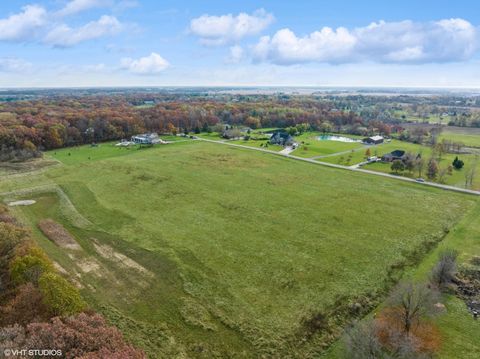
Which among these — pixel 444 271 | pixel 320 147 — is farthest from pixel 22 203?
Result: pixel 320 147

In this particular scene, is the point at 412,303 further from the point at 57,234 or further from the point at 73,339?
the point at 57,234

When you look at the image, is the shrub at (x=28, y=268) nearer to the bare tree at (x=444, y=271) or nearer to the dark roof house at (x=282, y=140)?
the bare tree at (x=444, y=271)

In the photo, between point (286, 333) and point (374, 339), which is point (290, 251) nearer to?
point (286, 333)

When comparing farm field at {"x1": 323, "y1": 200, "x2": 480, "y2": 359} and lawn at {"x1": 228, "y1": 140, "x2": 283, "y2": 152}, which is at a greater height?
lawn at {"x1": 228, "y1": 140, "x2": 283, "y2": 152}

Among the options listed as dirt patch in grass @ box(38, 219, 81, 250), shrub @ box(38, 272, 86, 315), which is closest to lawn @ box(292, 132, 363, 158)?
dirt patch in grass @ box(38, 219, 81, 250)

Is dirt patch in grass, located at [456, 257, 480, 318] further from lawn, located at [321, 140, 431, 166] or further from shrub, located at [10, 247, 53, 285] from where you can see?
lawn, located at [321, 140, 431, 166]

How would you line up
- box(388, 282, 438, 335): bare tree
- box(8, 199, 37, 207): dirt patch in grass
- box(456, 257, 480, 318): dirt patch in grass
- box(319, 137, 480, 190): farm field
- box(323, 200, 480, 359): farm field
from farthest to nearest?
box(319, 137, 480, 190): farm field → box(8, 199, 37, 207): dirt patch in grass → box(456, 257, 480, 318): dirt patch in grass → box(388, 282, 438, 335): bare tree → box(323, 200, 480, 359): farm field

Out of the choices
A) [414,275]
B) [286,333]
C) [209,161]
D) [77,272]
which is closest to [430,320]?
[414,275]

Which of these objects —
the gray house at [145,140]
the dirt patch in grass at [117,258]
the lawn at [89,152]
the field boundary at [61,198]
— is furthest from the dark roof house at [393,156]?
the field boundary at [61,198]
